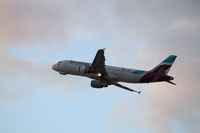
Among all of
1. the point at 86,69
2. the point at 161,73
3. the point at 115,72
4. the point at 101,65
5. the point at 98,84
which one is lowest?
the point at 98,84

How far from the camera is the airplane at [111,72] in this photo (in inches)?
4077

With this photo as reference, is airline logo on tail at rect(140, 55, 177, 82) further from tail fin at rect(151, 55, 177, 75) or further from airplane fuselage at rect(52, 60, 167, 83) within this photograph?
airplane fuselage at rect(52, 60, 167, 83)

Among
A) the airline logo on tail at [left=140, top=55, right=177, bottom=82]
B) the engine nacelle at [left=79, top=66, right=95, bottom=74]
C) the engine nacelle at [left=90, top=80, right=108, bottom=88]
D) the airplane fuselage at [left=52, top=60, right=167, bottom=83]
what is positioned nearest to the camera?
the airline logo on tail at [left=140, top=55, right=177, bottom=82]

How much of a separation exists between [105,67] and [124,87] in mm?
6534

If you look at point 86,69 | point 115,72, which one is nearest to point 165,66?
point 115,72

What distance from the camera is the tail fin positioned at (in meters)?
104

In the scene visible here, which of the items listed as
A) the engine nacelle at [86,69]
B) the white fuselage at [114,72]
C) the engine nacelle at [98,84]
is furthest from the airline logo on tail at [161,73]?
the engine nacelle at [86,69]

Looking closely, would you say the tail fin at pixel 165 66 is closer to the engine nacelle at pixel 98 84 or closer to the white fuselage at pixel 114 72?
the white fuselage at pixel 114 72

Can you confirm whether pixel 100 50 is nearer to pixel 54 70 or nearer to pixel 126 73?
pixel 126 73

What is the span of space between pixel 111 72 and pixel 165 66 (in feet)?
36.5

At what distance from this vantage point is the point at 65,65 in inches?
4466

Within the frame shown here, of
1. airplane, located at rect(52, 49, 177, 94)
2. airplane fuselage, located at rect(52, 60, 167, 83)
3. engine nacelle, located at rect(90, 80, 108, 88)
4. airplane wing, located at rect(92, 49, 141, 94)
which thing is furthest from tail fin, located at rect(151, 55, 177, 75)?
engine nacelle, located at rect(90, 80, 108, 88)

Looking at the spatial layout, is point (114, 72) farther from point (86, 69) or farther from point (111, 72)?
point (86, 69)

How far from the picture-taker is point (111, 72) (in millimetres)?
109188
